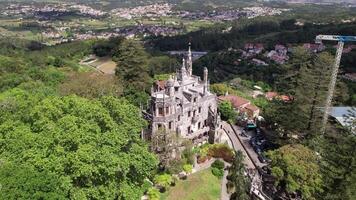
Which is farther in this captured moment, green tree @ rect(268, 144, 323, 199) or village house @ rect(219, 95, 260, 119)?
village house @ rect(219, 95, 260, 119)

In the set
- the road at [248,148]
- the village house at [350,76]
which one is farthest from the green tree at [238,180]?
the village house at [350,76]

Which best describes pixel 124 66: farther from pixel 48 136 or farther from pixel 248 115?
pixel 48 136

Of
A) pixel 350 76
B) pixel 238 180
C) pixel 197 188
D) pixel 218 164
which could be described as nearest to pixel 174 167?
pixel 197 188

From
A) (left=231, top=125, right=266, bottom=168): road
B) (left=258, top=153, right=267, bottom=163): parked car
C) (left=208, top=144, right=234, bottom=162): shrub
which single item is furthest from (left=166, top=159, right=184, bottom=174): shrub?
(left=258, top=153, right=267, bottom=163): parked car

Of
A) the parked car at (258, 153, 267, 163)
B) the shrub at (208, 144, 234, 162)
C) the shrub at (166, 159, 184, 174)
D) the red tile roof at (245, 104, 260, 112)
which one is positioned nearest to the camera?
the shrub at (166, 159, 184, 174)

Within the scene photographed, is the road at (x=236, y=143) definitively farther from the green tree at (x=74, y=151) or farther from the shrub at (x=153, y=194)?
the green tree at (x=74, y=151)

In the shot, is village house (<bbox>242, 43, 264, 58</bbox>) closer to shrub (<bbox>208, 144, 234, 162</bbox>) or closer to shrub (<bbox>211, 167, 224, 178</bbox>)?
shrub (<bbox>208, 144, 234, 162</bbox>)

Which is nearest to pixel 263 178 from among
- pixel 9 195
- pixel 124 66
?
A: pixel 9 195
